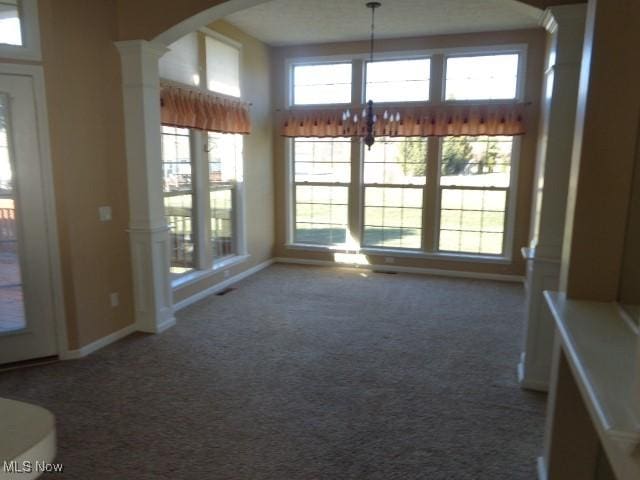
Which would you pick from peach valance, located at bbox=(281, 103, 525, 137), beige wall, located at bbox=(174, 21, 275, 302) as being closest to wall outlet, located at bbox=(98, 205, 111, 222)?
beige wall, located at bbox=(174, 21, 275, 302)

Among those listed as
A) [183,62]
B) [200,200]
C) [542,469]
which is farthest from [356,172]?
[542,469]

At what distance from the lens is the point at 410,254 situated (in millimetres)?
6309

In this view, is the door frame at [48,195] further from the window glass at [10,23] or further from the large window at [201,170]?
the large window at [201,170]

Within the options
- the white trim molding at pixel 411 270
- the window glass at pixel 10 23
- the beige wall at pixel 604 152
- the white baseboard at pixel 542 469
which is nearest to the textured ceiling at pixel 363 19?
the window glass at pixel 10 23

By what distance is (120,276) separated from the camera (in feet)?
13.0

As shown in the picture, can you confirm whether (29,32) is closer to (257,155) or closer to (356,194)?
(257,155)

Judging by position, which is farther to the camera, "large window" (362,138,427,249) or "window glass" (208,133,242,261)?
"large window" (362,138,427,249)

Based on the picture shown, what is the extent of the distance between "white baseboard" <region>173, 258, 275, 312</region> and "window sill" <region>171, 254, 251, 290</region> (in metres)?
0.16

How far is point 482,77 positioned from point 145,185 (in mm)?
4361

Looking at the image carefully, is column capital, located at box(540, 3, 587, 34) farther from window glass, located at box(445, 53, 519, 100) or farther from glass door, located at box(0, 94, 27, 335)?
glass door, located at box(0, 94, 27, 335)

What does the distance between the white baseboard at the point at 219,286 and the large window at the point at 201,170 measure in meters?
0.25

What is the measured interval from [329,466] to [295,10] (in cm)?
436

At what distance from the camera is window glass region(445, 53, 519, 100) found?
5660mm

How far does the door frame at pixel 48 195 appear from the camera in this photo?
3195mm
